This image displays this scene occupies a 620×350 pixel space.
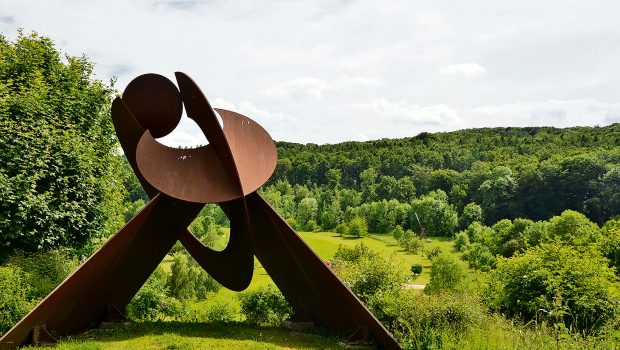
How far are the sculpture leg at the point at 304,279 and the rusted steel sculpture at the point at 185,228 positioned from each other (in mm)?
26

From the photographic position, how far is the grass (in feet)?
28.5

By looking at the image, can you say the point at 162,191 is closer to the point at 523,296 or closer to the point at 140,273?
the point at 140,273

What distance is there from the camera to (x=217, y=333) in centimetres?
980

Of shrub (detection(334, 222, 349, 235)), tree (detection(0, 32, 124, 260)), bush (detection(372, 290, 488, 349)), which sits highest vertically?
tree (detection(0, 32, 124, 260))

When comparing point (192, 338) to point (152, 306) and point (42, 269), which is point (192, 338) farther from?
point (42, 269)

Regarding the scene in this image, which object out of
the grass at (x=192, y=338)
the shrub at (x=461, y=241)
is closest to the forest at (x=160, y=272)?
the grass at (x=192, y=338)

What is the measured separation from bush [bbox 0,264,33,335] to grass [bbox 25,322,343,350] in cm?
158

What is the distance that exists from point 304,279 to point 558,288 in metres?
5.08

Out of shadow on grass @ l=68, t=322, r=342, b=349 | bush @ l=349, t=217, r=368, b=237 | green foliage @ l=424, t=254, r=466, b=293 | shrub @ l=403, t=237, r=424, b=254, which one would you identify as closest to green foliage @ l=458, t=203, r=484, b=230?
shrub @ l=403, t=237, r=424, b=254

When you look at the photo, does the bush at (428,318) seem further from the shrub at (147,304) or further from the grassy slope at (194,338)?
the shrub at (147,304)

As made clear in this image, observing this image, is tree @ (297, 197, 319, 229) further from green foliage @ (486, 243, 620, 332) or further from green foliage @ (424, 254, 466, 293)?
green foliage @ (486, 243, 620, 332)

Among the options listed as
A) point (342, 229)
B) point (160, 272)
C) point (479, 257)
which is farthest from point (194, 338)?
point (342, 229)

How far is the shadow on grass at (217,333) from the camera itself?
9211 millimetres

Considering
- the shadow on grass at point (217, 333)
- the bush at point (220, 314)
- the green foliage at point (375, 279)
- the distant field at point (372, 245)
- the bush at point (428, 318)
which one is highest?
the green foliage at point (375, 279)
